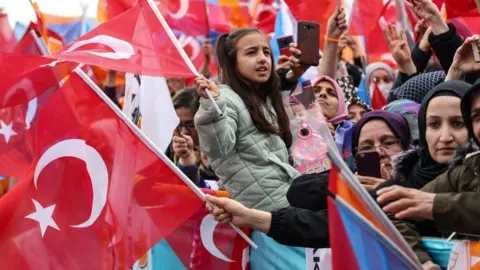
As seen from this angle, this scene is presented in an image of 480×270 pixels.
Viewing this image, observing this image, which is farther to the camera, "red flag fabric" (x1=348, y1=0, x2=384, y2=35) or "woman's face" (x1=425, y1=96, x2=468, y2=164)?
"red flag fabric" (x1=348, y1=0, x2=384, y2=35)

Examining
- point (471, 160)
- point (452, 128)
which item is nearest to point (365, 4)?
point (452, 128)

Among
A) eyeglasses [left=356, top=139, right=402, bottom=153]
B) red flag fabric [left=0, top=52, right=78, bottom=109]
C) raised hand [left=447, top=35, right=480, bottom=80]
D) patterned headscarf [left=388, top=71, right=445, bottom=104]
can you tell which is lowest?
eyeglasses [left=356, top=139, right=402, bottom=153]

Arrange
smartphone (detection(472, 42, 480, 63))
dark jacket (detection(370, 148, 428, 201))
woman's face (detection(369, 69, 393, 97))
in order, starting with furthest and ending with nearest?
woman's face (detection(369, 69, 393, 97)), smartphone (detection(472, 42, 480, 63)), dark jacket (detection(370, 148, 428, 201))

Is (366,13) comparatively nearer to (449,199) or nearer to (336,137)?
(336,137)

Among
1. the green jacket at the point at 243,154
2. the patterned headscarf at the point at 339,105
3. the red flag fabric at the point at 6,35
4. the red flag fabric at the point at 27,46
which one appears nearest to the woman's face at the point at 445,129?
the green jacket at the point at 243,154

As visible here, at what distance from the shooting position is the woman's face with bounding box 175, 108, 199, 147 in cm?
752

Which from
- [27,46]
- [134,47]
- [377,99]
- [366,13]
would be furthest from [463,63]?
[366,13]

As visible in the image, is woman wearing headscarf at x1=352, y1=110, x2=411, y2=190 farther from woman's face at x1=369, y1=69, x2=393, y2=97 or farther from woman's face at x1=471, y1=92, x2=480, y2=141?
woman's face at x1=369, y1=69, x2=393, y2=97

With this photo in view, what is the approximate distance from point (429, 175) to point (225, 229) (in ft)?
5.25

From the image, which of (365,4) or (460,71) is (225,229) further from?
(365,4)

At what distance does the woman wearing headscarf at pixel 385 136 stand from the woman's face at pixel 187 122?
2028 millimetres

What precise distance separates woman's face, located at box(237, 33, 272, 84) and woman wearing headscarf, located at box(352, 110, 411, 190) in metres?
0.69

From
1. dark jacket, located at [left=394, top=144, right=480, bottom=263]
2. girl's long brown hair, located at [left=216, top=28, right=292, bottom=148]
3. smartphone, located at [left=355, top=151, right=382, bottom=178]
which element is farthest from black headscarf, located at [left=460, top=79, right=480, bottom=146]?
girl's long brown hair, located at [left=216, top=28, right=292, bottom=148]

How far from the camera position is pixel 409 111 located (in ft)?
19.7
